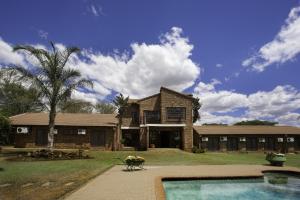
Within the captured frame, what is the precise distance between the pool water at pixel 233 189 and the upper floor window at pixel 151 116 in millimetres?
20631

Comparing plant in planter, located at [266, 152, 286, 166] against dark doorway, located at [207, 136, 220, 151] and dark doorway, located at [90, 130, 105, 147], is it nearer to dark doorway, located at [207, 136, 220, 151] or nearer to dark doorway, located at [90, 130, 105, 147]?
dark doorway, located at [207, 136, 220, 151]

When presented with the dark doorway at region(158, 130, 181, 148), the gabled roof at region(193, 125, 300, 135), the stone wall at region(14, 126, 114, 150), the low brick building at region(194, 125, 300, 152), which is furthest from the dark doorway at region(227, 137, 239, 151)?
the stone wall at region(14, 126, 114, 150)

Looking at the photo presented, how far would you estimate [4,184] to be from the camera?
11930 millimetres

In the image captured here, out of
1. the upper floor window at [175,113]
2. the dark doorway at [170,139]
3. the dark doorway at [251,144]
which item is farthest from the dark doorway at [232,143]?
the upper floor window at [175,113]

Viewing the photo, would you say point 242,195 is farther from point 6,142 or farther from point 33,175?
point 6,142

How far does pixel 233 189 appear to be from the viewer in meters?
14.2

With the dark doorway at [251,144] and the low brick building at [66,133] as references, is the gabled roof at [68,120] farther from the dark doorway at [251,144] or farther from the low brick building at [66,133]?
the dark doorway at [251,144]

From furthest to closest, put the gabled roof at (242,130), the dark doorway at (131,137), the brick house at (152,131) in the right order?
the gabled roof at (242,130) < the dark doorway at (131,137) < the brick house at (152,131)

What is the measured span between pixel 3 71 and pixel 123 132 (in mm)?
Answer: 17106

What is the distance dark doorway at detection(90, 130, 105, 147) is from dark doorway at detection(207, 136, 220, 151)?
45.2 feet

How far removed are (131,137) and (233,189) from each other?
24.0 m

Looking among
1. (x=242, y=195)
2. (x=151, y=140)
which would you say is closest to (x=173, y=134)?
(x=151, y=140)

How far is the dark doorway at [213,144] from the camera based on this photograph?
38656mm

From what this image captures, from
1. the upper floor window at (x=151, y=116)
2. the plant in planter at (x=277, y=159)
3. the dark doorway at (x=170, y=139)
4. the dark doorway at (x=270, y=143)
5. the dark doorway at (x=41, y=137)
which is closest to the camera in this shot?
the plant in planter at (x=277, y=159)
